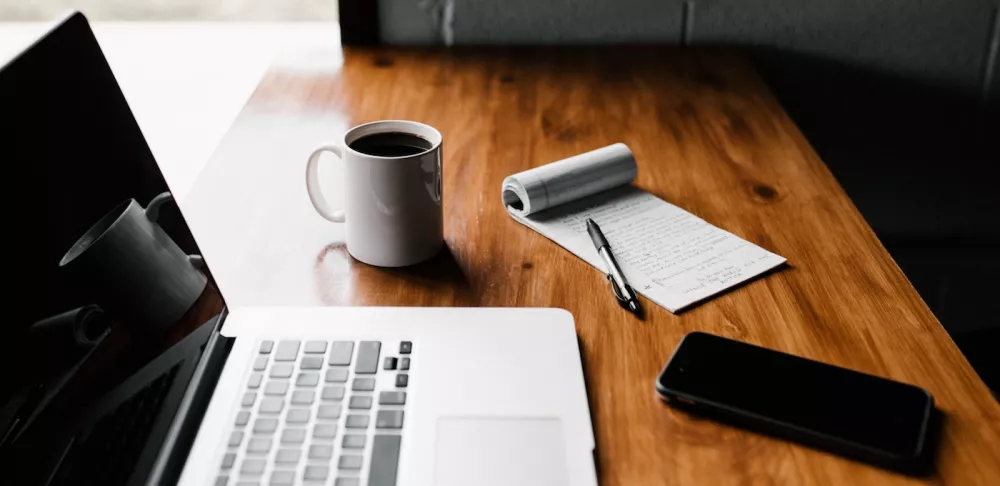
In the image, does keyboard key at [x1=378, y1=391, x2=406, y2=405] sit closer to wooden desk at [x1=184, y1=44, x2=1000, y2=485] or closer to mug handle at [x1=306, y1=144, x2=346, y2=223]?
wooden desk at [x1=184, y1=44, x2=1000, y2=485]

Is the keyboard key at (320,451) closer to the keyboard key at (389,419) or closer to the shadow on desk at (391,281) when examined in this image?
the keyboard key at (389,419)

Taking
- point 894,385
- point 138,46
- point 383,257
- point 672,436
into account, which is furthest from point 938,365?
point 138,46

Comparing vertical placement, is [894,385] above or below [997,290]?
above

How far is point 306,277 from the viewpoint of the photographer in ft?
2.61

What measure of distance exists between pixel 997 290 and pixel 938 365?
1.09 metres

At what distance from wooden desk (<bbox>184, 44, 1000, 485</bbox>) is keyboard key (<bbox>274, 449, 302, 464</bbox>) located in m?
0.20

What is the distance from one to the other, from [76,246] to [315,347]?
0.62 feet

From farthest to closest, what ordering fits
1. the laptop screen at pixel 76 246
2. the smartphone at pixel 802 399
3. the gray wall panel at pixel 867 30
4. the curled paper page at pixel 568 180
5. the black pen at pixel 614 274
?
the gray wall panel at pixel 867 30 → the curled paper page at pixel 568 180 → the black pen at pixel 614 274 → the smartphone at pixel 802 399 → the laptop screen at pixel 76 246

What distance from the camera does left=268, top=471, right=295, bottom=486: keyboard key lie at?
1.79 feet

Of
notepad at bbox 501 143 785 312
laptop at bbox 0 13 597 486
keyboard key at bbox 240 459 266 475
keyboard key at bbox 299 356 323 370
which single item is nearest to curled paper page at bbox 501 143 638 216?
notepad at bbox 501 143 785 312

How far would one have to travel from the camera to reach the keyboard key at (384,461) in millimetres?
552

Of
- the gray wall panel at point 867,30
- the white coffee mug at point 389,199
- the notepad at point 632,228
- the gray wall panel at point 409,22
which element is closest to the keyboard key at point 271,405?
the white coffee mug at point 389,199

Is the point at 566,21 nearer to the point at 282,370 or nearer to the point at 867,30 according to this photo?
the point at 867,30

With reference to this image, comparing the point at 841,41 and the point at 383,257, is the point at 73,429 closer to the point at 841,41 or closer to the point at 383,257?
the point at 383,257
